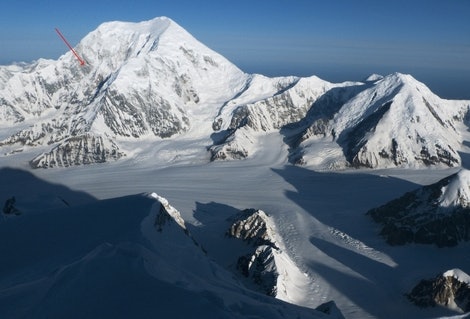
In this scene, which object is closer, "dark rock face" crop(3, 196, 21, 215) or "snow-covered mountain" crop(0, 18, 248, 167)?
"dark rock face" crop(3, 196, 21, 215)

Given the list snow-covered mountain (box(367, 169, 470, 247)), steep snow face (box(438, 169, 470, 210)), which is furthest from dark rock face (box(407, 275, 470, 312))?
steep snow face (box(438, 169, 470, 210))

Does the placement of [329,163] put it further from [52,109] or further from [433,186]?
[52,109]

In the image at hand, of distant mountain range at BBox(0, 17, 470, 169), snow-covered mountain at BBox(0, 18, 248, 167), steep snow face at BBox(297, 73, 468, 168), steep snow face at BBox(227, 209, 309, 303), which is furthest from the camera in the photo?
snow-covered mountain at BBox(0, 18, 248, 167)

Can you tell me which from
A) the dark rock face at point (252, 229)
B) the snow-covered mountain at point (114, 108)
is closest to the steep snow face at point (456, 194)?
the dark rock face at point (252, 229)

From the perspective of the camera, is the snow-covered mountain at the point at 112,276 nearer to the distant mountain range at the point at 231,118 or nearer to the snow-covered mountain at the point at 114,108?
the distant mountain range at the point at 231,118

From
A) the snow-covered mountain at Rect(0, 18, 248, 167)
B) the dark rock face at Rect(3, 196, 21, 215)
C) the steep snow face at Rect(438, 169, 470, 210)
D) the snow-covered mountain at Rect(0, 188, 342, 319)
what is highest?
the snow-covered mountain at Rect(0, 188, 342, 319)

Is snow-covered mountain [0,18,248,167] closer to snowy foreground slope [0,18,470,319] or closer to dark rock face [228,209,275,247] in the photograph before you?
snowy foreground slope [0,18,470,319]
